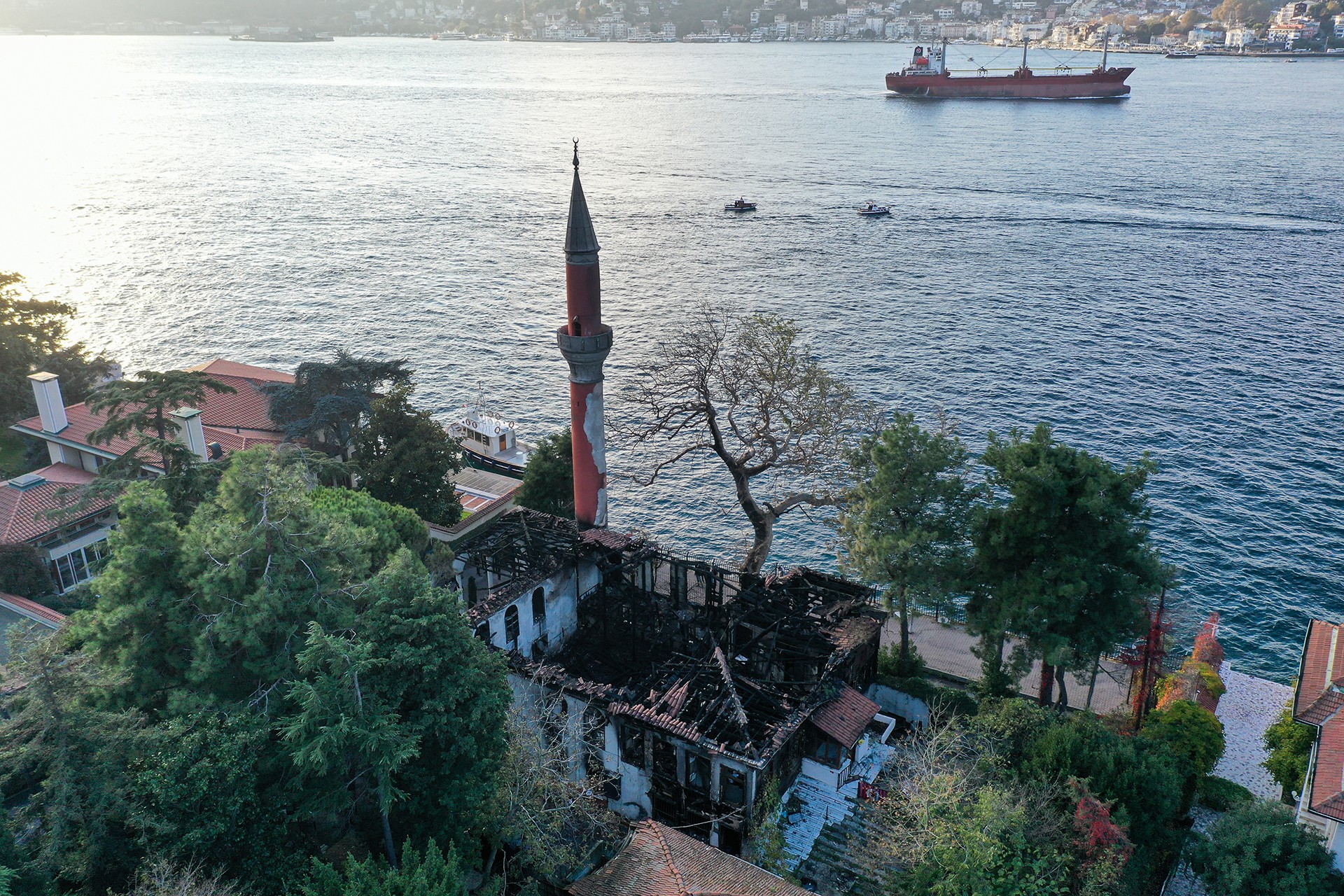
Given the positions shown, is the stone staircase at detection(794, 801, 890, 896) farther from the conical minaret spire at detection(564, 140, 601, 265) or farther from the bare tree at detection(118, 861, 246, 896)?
the conical minaret spire at detection(564, 140, 601, 265)

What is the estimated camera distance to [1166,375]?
82875 millimetres

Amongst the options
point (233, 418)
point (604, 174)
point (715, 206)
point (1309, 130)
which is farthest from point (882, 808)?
Answer: point (1309, 130)

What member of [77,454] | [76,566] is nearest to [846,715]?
[76,566]

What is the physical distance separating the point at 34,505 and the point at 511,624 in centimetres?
2711

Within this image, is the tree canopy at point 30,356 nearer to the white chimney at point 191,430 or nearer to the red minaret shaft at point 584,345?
the white chimney at point 191,430

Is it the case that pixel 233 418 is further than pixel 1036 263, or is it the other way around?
pixel 1036 263

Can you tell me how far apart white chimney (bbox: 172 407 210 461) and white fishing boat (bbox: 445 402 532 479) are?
68.4 feet

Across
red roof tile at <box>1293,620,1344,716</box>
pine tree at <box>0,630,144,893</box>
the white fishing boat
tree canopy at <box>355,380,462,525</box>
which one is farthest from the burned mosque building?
the white fishing boat

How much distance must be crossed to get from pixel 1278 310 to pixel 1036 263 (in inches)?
1019

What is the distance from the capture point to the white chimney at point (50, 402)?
54.3 meters

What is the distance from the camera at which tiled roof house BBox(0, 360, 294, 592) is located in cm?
4612

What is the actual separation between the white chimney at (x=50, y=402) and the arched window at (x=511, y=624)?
1331 inches

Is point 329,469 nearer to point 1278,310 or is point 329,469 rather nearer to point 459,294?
point 459,294

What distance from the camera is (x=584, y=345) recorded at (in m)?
44.7
